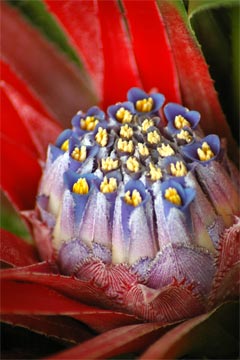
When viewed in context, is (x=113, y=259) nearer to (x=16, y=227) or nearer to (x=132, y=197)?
(x=132, y=197)

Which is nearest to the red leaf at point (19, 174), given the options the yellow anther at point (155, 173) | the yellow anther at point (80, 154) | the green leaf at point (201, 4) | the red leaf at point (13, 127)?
the red leaf at point (13, 127)

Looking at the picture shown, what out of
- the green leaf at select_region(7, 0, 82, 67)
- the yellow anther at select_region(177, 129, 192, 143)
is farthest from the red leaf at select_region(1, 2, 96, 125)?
the yellow anther at select_region(177, 129, 192, 143)

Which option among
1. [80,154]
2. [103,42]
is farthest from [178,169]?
[103,42]

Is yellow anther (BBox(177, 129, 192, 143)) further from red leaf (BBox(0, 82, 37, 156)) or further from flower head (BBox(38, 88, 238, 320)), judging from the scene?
red leaf (BBox(0, 82, 37, 156))

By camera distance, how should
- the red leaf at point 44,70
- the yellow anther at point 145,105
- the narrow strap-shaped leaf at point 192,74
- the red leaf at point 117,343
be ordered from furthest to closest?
the red leaf at point 44,70 → the yellow anther at point 145,105 → the narrow strap-shaped leaf at point 192,74 → the red leaf at point 117,343

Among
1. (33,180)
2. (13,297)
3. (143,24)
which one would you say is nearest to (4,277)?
(13,297)

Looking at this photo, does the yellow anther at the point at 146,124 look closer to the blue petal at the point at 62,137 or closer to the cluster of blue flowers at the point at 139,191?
the cluster of blue flowers at the point at 139,191
